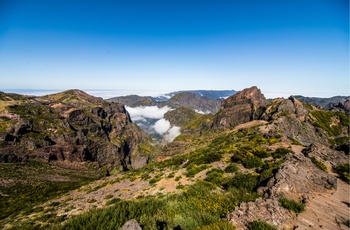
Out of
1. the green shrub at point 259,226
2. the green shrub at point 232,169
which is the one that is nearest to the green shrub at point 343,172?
the green shrub at point 232,169

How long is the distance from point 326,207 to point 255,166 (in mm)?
11178

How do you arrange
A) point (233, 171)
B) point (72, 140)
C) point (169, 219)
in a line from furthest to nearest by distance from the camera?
point (72, 140) → point (233, 171) → point (169, 219)

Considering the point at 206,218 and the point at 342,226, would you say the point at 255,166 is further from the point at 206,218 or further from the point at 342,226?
the point at 206,218

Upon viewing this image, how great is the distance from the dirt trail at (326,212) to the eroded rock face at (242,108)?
12978cm

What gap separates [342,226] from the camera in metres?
11.3

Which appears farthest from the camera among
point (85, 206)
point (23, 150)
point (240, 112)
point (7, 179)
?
point (240, 112)

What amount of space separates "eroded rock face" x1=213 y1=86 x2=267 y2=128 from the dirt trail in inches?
5109

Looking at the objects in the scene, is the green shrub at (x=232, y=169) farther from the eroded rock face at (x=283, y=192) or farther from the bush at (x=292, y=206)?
the bush at (x=292, y=206)

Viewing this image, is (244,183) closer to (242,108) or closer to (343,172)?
(343,172)

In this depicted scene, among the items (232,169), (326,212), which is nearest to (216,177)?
(232,169)

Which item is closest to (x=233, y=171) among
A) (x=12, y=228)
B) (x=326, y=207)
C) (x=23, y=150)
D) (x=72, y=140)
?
(x=326, y=207)

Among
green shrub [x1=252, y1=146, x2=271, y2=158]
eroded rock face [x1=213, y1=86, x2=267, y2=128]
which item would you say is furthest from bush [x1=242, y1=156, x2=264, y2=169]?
eroded rock face [x1=213, y1=86, x2=267, y2=128]

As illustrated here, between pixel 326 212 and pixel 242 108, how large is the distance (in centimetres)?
14874

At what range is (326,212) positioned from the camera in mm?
12836
